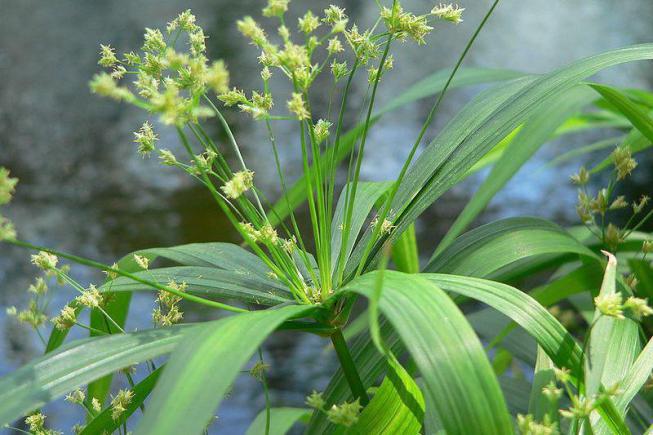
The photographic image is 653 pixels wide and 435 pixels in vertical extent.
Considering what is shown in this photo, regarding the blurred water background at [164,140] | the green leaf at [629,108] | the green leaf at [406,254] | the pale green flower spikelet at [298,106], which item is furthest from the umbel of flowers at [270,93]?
the blurred water background at [164,140]

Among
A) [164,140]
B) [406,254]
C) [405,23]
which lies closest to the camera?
[405,23]

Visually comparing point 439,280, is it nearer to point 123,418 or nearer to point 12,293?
point 123,418

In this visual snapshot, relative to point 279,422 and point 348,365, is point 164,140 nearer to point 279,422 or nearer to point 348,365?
point 279,422

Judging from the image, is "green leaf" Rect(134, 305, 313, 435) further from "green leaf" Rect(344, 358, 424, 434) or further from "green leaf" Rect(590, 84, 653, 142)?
"green leaf" Rect(590, 84, 653, 142)

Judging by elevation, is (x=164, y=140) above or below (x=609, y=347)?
above

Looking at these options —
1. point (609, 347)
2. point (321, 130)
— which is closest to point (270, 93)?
point (321, 130)

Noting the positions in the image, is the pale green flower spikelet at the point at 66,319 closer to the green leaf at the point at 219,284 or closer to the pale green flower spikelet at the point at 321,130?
the green leaf at the point at 219,284

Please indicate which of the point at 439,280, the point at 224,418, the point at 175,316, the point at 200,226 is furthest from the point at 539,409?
the point at 200,226
